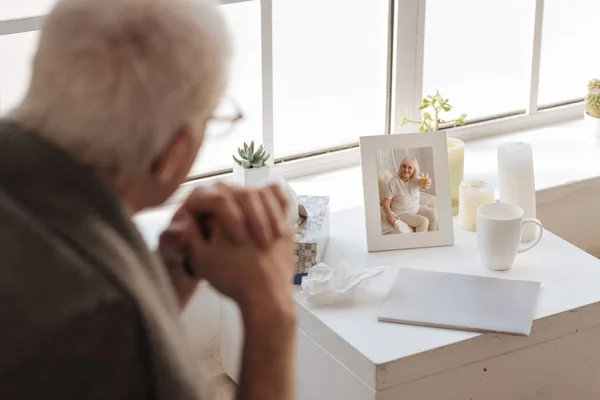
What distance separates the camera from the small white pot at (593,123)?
261cm

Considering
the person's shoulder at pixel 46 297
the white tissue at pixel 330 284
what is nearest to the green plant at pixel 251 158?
the white tissue at pixel 330 284

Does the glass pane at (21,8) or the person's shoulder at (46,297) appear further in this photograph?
the glass pane at (21,8)

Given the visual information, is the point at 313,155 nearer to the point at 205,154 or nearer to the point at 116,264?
the point at 205,154

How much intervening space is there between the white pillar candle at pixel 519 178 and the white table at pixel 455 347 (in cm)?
11

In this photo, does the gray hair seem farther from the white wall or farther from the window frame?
the white wall

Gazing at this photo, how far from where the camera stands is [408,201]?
1.99 meters

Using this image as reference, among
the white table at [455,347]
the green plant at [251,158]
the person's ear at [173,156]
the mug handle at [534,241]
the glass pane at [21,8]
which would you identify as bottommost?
the white table at [455,347]

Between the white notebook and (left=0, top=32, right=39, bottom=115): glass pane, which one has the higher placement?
(left=0, top=32, right=39, bottom=115): glass pane

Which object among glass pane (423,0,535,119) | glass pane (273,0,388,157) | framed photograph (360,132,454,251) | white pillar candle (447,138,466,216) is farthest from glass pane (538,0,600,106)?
framed photograph (360,132,454,251)

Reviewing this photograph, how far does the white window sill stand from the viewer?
230cm

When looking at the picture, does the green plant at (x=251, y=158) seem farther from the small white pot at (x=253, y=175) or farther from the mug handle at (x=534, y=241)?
the mug handle at (x=534, y=241)

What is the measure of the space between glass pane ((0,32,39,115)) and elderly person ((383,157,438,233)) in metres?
0.80

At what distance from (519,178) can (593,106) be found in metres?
0.72

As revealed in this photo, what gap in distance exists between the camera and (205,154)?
7.51ft
